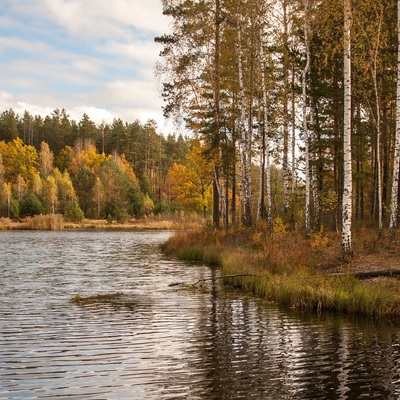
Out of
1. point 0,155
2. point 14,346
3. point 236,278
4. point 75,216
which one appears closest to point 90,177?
point 75,216

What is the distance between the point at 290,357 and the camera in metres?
8.00

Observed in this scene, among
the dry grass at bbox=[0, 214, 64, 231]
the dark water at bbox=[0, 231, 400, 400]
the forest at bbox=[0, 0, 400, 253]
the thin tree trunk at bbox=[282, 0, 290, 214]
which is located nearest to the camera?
the dark water at bbox=[0, 231, 400, 400]

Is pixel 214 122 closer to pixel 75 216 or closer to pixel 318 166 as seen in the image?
A: pixel 318 166

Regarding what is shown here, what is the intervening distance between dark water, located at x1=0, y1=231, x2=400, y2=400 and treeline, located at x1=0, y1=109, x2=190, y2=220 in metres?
57.7

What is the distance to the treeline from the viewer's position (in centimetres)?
7038

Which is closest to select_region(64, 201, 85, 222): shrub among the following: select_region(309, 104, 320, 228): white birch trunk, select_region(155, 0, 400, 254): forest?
select_region(155, 0, 400, 254): forest

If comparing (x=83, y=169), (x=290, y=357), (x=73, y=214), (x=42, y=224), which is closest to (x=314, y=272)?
(x=290, y=357)

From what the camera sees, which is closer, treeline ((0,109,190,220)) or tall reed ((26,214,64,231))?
tall reed ((26,214,64,231))

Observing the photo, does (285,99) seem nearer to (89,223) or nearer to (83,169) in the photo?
(89,223)

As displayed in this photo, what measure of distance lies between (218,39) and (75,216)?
156ft

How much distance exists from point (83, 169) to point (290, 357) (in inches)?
2839

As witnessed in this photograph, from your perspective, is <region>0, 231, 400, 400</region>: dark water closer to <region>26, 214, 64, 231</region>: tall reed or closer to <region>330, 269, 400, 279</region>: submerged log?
<region>330, 269, 400, 279</region>: submerged log

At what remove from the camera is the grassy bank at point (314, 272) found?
11.2m

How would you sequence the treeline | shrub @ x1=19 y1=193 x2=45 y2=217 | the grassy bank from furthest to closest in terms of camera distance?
the treeline → shrub @ x1=19 y1=193 x2=45 y2=217 → the grassy bank
